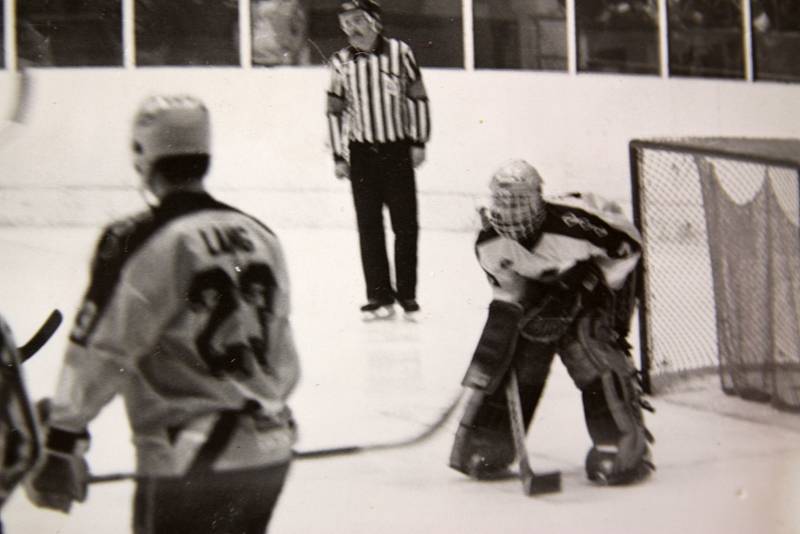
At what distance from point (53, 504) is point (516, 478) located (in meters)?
0.80

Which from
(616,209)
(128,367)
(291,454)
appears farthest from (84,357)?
(616,209)

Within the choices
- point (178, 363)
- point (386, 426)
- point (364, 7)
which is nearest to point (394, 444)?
point (386, 426)

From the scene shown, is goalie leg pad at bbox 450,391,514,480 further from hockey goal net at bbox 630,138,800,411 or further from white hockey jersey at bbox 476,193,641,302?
hockey goal net at bbox 630,138,800,411

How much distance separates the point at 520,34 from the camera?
173 centimetres

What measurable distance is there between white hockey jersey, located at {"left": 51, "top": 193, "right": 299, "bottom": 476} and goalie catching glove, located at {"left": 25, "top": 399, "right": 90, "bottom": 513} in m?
0.02

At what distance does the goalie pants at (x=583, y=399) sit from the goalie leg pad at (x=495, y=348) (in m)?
0.02

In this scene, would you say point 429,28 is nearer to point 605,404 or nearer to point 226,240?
point 226,240

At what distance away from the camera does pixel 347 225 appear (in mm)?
1666

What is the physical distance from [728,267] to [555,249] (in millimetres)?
468

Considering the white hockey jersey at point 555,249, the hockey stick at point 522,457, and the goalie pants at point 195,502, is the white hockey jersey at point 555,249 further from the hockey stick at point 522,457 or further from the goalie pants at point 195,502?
the goalie pants at point 195,502

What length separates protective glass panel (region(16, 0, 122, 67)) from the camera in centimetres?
158

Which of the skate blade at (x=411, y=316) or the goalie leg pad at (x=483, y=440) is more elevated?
the skate blade at (x=411, y=316)

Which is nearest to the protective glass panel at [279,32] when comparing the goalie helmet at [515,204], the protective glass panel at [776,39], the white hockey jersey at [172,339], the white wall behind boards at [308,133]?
the white wall behind boards at [308,133]

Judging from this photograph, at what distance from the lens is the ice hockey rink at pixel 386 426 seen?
60.1 inches
